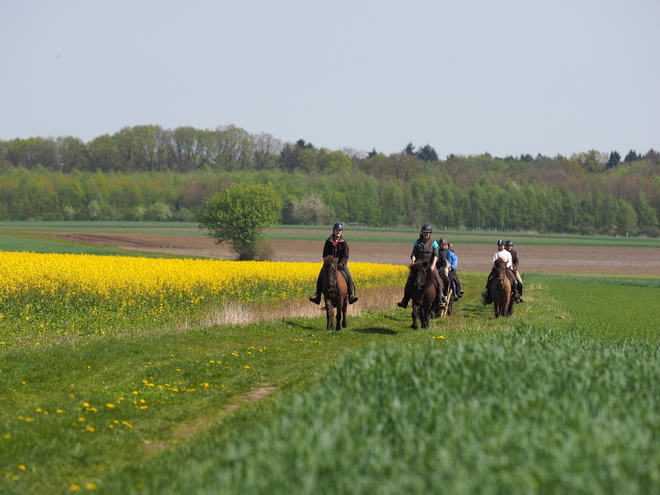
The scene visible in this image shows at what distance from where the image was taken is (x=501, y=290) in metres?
21.4

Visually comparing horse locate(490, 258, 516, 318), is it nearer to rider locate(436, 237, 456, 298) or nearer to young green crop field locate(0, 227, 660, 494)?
rider locate(436, 237, 456, 298)

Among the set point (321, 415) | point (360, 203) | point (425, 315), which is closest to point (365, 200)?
point (360, 203)

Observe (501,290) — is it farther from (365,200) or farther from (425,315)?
(365,200)

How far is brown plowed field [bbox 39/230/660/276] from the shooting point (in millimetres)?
62969

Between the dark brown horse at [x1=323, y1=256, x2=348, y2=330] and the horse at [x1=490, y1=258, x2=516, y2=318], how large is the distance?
4934 mm

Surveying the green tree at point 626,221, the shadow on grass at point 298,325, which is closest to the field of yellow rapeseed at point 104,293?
the shadow on grass at point 298,325

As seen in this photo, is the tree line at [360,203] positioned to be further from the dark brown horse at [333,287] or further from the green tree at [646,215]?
the dark brown horse at [333,287]

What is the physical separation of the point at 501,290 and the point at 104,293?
1162 centimetres

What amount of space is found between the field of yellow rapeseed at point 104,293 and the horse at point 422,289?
21.5 feet

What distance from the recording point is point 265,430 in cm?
598

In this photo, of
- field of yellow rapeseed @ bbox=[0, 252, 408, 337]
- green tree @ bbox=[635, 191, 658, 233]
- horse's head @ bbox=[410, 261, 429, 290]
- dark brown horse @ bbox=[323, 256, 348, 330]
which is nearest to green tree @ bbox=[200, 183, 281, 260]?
field of yellow rapeseed @ bbox=[0, 252, 408, 337]

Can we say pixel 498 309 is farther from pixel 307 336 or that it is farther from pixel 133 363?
pixel 133 363

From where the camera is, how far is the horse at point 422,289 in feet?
59.3

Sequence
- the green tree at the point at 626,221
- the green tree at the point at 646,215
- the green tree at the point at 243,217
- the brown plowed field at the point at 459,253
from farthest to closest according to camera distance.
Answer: the green tree at the point at 646,215 < the green tree at the point at 626,221 < the brown plowed field at the point at 459,253 < the green tree at the point at 243,217
